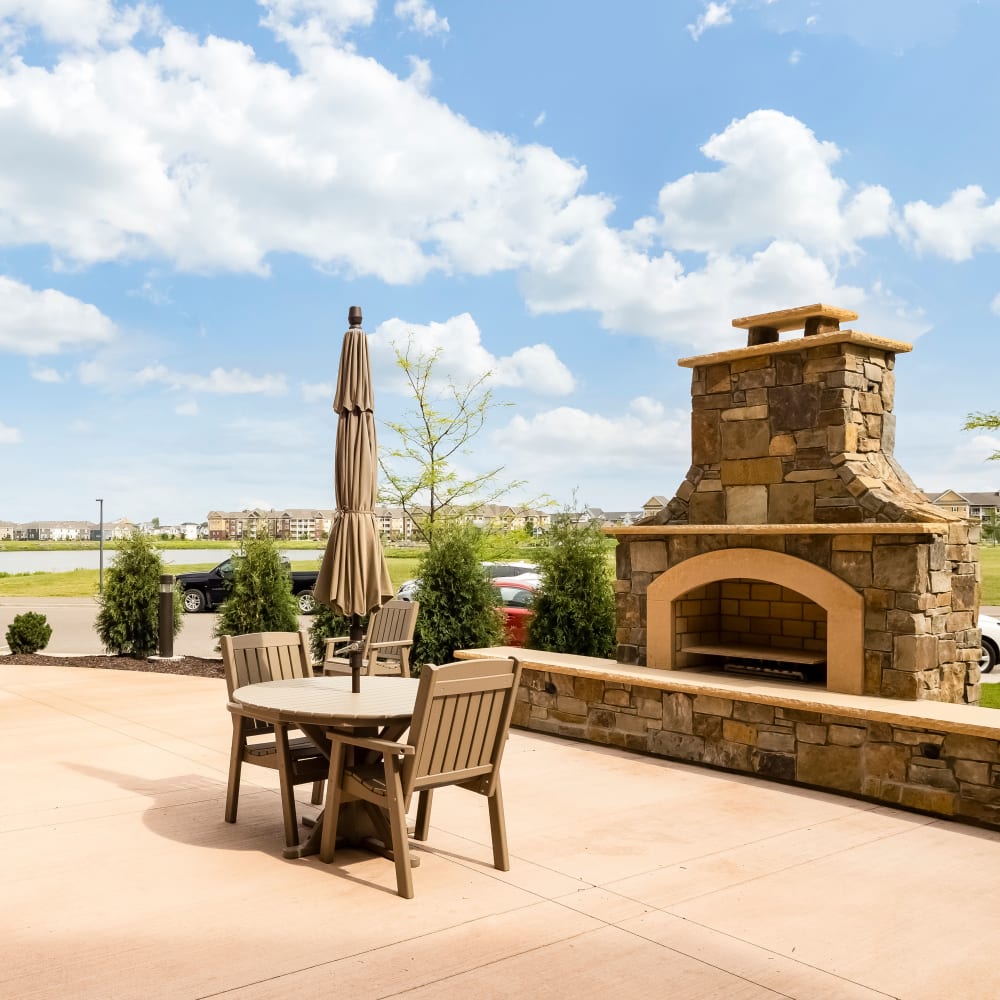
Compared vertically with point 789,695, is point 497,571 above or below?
above

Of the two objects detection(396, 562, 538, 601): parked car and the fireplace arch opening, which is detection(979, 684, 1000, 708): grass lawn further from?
detection(396, 562, 538, 601): parked car

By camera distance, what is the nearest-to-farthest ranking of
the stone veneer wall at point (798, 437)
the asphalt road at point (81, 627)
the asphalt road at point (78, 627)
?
the stone veneer wall at point (798, 437) → the asphalt road at point (81, 627) → the asphalt road at point (78, 627)

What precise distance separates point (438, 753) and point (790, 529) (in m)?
3.18

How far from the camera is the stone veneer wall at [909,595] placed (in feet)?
19.3

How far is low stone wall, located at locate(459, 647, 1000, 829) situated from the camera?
5.30 m

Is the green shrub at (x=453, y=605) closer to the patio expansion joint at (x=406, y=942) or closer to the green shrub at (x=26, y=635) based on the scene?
the green shrub at (x=26, y=635)

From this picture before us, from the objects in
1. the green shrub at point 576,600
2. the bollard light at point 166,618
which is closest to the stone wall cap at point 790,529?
the green shrub at point 576,600

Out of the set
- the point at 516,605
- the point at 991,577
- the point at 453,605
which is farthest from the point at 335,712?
the point at 991,577

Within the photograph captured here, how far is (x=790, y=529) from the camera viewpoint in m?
6.31

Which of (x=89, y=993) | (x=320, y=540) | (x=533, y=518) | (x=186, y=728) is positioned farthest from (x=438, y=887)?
(x=533, y=518)

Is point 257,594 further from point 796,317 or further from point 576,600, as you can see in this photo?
point 796,317

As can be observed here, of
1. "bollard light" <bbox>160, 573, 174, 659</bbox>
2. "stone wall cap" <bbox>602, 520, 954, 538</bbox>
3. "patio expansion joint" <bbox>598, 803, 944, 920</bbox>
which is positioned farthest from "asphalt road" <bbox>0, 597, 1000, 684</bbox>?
"patio expansion joint" <bbox>598, 803, 944, 920</bbox>

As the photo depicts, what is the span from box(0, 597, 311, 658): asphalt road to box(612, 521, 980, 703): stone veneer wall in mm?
9165

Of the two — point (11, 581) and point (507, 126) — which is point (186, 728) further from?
point (11, 581)
